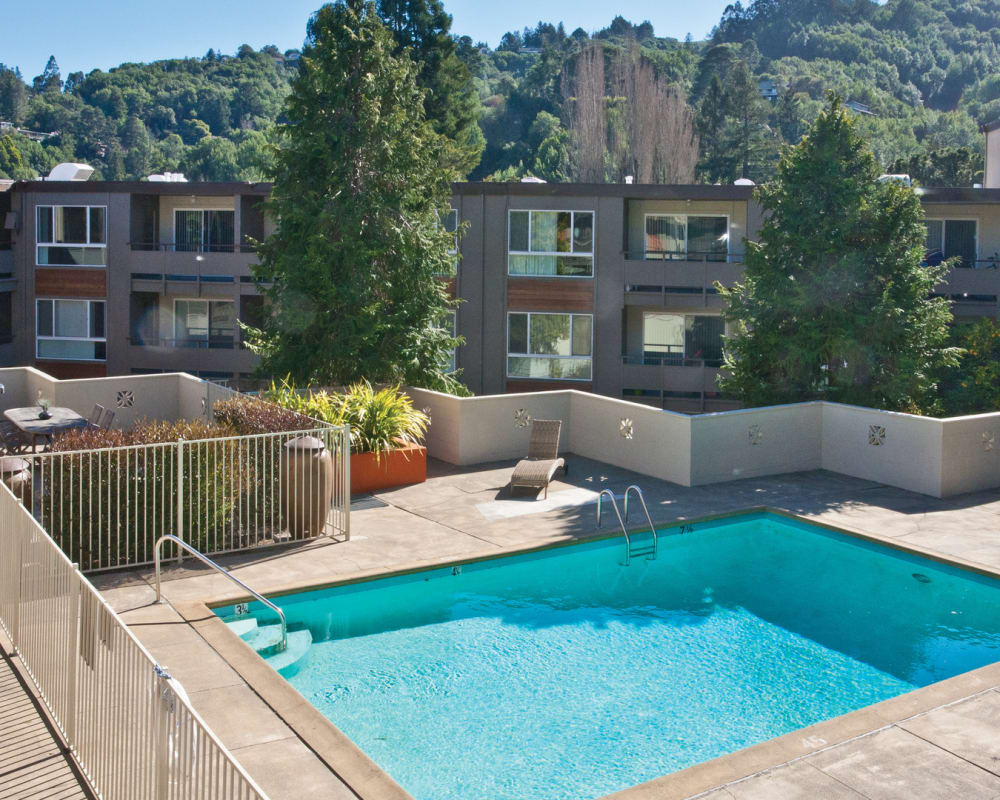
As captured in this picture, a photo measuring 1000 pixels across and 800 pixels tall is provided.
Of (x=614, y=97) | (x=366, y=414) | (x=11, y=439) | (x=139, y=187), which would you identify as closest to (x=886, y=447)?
(x=366, y=414)

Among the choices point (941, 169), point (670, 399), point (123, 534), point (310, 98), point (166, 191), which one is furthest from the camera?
point (941, 169)

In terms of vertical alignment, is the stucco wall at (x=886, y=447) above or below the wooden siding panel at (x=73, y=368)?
below

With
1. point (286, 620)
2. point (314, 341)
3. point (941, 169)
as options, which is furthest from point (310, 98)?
point (941, 169)

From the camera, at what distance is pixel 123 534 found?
12.5 meters

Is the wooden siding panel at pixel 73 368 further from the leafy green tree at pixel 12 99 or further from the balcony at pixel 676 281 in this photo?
the leafy green tree at pixel 12 99

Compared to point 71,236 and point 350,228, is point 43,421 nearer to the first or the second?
point 350,228

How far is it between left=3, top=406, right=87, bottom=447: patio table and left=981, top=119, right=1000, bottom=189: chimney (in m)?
30.5

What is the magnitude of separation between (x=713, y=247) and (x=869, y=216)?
11.3 meters

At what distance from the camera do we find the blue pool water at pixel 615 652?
9.19 m

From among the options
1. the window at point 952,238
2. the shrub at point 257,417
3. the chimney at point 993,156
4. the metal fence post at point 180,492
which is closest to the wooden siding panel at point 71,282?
the shrub at point 257,417

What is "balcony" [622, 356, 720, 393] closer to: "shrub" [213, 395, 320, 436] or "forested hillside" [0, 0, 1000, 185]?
"forested hillside" [0, 0, 1000, 185]

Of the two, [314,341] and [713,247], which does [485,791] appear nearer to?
[314,341]

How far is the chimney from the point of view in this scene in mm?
36312

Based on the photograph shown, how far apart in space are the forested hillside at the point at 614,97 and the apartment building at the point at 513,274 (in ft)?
21.2
